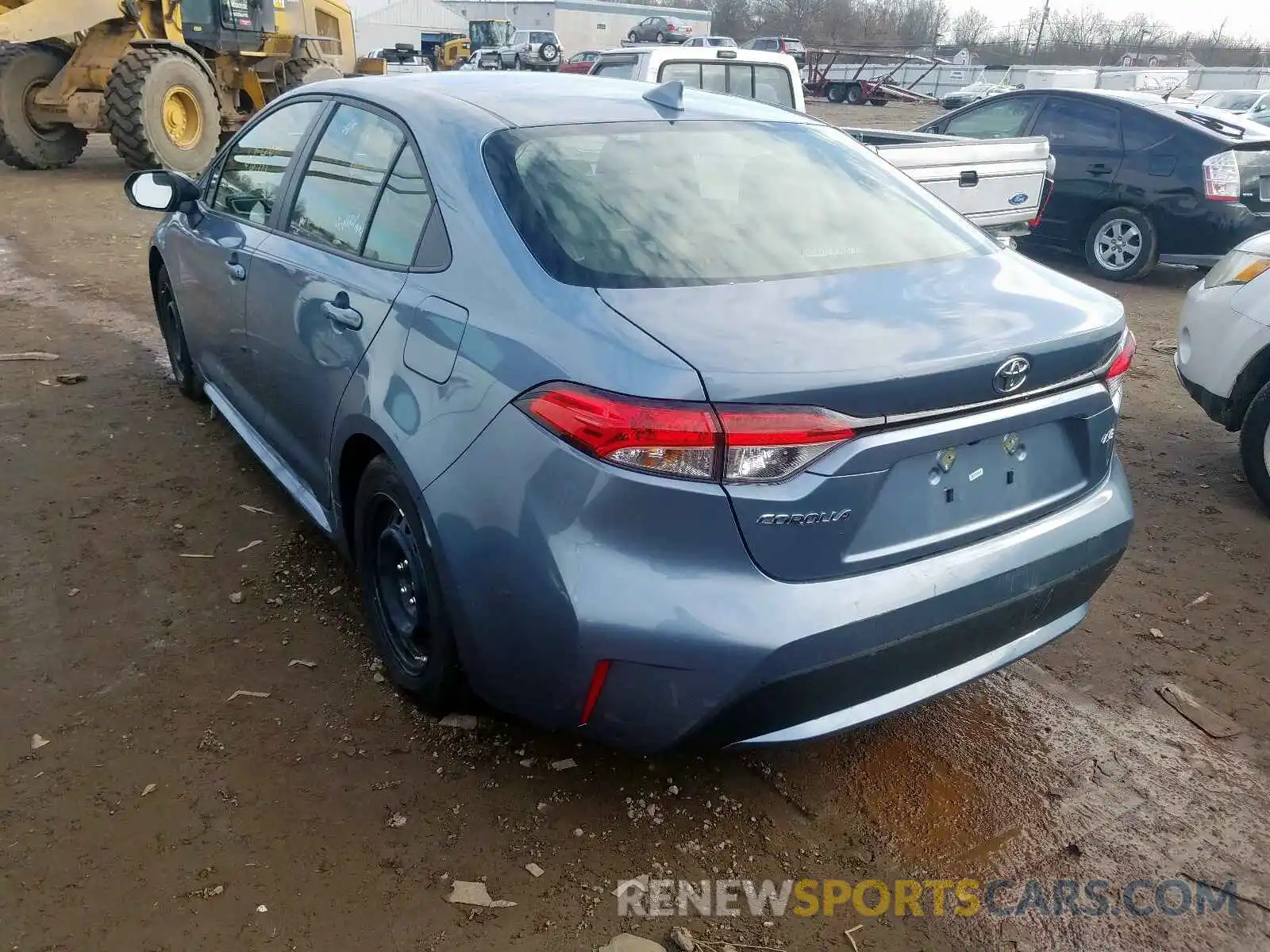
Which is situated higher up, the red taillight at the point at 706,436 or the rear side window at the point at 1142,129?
the rear side window at the point at 1142,129

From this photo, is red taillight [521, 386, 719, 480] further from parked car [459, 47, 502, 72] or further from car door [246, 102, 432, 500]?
parked car [459, 47, 502, 72]

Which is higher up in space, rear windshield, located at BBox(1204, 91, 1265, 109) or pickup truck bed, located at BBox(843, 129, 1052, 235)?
rear windshield, located at BBox(1204, 91, 1265, 109)

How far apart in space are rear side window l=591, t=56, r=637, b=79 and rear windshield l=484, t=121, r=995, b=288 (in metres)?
6.59

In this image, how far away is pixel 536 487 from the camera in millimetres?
2082

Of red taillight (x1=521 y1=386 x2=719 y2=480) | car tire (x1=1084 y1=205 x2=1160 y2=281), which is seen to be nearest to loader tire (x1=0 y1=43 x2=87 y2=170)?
car tire (x1=1084 y1=205 x2=1160 y2=281)

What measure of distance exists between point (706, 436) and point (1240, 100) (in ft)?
82.2

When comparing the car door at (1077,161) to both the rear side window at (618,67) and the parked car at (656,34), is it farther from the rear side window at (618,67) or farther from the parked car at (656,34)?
the parked car at (656,34)

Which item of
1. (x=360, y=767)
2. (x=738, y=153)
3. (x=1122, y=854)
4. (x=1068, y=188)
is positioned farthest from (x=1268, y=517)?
(x=1068, y=188)

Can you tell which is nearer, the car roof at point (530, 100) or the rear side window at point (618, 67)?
the car roof at point (530, 100)

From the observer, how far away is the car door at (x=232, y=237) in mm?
3600

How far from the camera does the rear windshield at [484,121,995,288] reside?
2365 mm

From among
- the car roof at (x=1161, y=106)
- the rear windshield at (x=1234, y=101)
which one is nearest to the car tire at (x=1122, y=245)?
the car roof at (x=1161, y=106)

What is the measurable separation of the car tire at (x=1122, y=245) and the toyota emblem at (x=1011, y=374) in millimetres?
7676

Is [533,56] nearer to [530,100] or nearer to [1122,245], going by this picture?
[1122,245]
